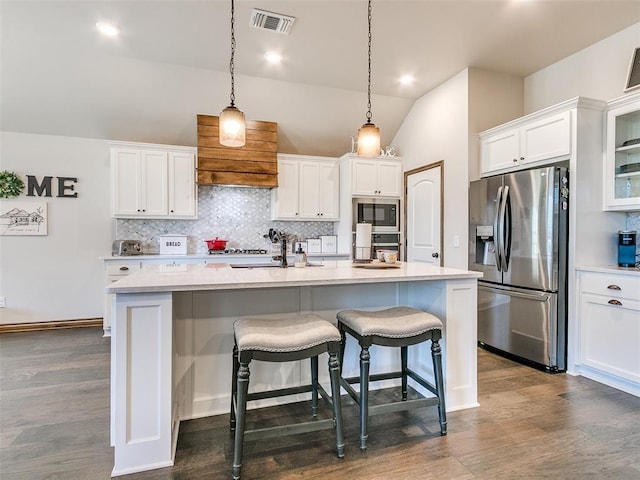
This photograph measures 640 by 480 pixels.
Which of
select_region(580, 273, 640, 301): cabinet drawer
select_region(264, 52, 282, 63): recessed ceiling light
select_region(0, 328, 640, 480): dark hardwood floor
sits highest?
select_region(264, 52, 282, 63): recessed ceiling light

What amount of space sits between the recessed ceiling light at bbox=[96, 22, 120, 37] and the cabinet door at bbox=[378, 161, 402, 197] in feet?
10.9

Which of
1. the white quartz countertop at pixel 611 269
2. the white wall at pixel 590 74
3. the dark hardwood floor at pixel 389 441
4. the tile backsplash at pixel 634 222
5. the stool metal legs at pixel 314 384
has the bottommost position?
the dark hardwood floor at pixel 389 441

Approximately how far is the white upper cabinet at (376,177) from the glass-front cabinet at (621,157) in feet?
8.04

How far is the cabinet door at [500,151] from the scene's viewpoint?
3.52m

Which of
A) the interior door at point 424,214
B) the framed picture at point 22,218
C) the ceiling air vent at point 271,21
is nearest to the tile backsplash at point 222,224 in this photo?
the framed picture at point 22,218

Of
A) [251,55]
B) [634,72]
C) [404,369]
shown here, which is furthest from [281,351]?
[634,72]

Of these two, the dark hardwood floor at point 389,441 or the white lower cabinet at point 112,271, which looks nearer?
the dark hardwood floor at point 389,441

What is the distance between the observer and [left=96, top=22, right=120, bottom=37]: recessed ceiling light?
319 centimetres

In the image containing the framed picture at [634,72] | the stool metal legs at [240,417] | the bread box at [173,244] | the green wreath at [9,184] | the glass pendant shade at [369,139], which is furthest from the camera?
the bread box at [173,244]

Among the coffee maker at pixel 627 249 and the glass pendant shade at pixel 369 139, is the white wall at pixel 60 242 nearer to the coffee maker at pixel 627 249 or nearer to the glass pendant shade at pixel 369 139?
the glass pendant shade at pixel 369 139

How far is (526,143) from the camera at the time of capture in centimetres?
342

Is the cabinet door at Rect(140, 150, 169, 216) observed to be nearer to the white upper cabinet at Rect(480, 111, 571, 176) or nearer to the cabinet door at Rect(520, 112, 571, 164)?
the white upper cabinet at Rect(480, 111, 571, 176)

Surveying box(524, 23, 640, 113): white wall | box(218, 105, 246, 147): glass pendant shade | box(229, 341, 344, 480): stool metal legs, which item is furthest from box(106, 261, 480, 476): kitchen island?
box(524, 23, 640, 113): white wall

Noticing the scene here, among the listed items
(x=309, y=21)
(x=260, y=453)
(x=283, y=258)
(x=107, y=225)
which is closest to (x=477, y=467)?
(x=260, y=453)
